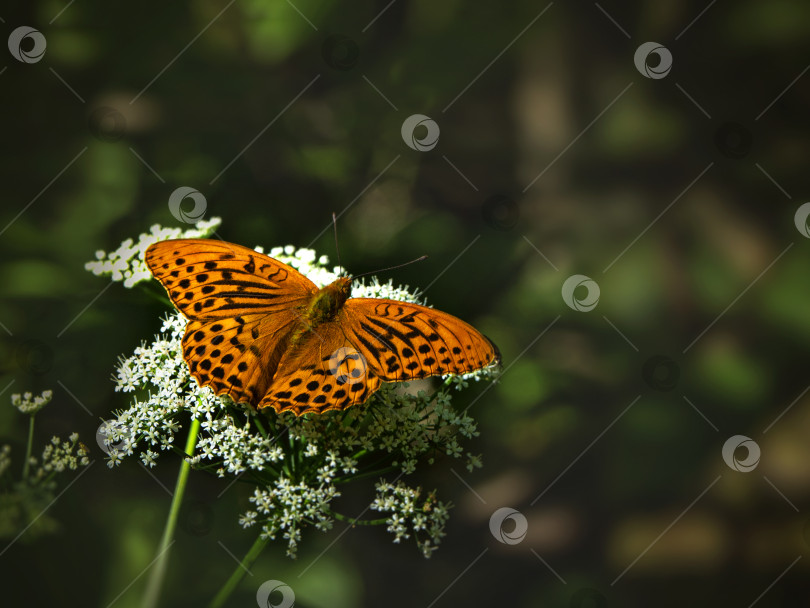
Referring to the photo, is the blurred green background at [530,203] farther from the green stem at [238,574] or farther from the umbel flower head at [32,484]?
the green stem at [238,574]

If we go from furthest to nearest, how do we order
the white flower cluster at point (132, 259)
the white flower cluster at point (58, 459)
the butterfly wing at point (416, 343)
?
the white flower cluster at point (132, 259)
the white flower cluster at point (58, 459)
the butterfly wing at point (416, 343)

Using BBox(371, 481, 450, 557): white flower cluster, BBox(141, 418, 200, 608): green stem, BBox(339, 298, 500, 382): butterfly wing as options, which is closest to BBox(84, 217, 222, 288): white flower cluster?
BBox(141, 418, 200, 608): green stem

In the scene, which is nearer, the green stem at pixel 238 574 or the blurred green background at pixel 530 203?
the green stem at pixel 238 574

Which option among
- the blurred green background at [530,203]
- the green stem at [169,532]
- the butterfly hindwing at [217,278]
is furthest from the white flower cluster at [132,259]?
the green stem at [169,532]

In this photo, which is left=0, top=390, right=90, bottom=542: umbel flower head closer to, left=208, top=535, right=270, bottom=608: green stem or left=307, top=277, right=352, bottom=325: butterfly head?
left=208, top=535, right=270, bottom=608: green stem

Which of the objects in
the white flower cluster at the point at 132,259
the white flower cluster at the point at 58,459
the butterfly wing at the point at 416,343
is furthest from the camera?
the white flower cluster at the point at 132,259

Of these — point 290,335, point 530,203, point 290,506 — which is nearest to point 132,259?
point 290,335
